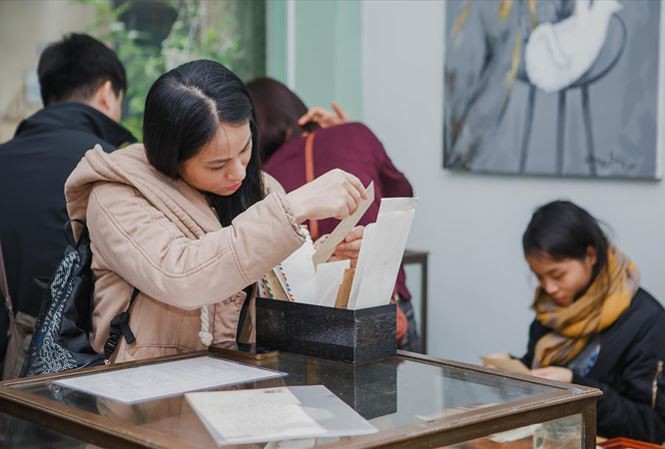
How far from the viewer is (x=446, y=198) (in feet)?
12.7

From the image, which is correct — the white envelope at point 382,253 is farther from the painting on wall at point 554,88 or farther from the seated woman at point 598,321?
the painting on wall at point 554,88

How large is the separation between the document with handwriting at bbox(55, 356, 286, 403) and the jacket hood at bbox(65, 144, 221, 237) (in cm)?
29

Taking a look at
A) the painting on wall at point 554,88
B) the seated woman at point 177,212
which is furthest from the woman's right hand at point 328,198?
the painting on wall at point 554,88

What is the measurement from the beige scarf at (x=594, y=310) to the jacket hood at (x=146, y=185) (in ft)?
4.57

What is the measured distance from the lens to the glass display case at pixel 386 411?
1.17 m

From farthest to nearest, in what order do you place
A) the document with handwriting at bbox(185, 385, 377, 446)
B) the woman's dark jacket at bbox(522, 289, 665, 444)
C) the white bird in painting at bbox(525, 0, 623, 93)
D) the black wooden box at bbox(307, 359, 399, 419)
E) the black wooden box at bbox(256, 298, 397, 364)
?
the white bird in painting at bbox(525, 0, 623, 93), the woman's dark jacket at bbox(522, 289, 665, 444), the black wooden box at bbox(256, 298, 397, 364), the black wooden box at bbox(307, 359, 399, 419), the document with handwriting at bbox(185, 385, 377, 446)

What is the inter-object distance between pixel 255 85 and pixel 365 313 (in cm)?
167

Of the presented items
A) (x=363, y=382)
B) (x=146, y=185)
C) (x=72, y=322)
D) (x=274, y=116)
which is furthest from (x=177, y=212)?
(x=274, y=116)

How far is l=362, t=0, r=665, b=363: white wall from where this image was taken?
362 cm

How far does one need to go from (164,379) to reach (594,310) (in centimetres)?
169

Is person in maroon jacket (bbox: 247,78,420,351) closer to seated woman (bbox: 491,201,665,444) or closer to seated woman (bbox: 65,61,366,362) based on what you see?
seated woman (bbox: 491,201,665,444)

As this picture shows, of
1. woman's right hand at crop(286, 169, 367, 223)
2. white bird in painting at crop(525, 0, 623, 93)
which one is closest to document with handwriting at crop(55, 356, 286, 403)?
woman's right hand at crop(286, 169, 367, 223)

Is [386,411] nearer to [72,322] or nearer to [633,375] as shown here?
[72,322]

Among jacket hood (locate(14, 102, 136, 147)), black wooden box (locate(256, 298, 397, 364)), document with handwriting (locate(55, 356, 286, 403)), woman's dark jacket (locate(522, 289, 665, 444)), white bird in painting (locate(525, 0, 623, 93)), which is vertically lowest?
woman's dark jacket (locate(522, 289, 665, 444))
